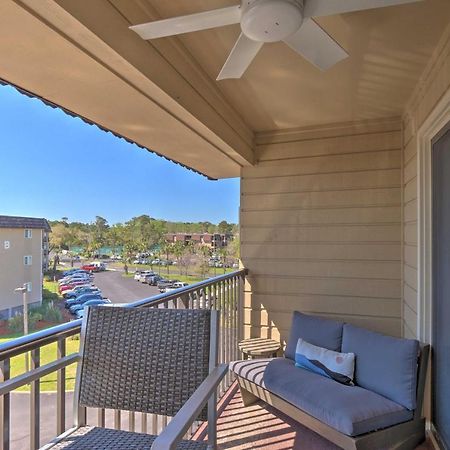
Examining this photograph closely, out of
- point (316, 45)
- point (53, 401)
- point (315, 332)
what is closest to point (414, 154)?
point (316, 45)

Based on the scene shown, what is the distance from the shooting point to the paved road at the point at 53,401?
A: 1578 millimetres

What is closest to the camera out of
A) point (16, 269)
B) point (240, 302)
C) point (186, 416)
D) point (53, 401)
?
point (186, 416)

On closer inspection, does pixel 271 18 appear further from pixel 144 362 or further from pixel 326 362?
pixel 326 362

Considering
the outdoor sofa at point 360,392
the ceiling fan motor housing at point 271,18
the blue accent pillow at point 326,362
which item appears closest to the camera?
the ceiling fan motor housing at point 271,18

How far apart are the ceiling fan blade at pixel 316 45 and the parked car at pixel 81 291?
1755 millimetres

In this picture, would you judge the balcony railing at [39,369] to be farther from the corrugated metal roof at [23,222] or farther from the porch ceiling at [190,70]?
the porch ceiling at [190,70]

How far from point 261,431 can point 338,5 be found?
2.66 metres

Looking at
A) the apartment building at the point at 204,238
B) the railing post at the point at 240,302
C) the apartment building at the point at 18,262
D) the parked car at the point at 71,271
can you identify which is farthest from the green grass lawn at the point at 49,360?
the railing post at the point at 240,302

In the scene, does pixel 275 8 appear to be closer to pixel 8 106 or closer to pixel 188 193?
pixel 8 106

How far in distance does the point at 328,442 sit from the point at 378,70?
8.44 feet

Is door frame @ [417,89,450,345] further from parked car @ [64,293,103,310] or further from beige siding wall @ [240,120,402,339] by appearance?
parked car @ [64,293,103,310]

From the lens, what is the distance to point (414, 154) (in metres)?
2.76

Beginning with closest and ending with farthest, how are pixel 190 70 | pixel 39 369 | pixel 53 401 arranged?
pixel 39 369
pixel 190 70
pixel 53 401

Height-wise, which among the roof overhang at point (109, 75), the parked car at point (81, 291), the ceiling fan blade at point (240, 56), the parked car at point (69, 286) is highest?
the ceiling fan blade at point (240, 56)
